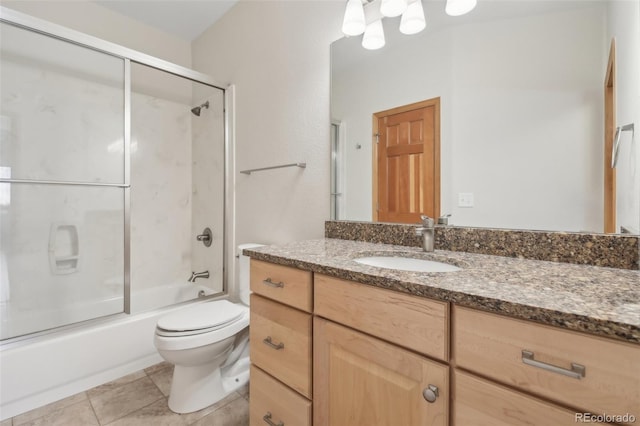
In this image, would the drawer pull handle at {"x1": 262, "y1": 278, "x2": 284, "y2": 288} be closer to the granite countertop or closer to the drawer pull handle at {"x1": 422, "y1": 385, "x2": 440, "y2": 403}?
the granite countertop

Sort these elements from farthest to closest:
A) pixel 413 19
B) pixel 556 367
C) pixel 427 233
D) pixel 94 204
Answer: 1. pixel 94 204
2. pixel 413 19
3. pixel 427 233
4. pixel 556 367

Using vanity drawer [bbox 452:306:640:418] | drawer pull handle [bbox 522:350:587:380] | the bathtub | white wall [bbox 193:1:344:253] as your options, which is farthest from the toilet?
drawer pull handle [bbox 522:350:587:380]

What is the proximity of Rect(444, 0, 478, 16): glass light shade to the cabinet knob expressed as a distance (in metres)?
1.35

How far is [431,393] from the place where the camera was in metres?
0.67

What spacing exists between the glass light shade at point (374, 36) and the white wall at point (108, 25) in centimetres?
200

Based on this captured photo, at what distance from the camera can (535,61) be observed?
0.98 metres

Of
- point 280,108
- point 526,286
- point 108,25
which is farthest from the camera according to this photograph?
point 108,25

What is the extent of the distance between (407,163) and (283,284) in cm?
76

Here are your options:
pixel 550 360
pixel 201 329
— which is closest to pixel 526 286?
pixel 550 360

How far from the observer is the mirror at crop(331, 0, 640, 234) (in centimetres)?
88

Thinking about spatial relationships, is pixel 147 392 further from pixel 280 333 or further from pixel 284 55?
pixel 284 55

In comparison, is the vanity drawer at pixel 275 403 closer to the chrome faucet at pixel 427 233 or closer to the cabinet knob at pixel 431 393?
the cabinet knob at pixel 431 393

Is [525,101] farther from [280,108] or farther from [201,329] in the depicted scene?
[201,329]

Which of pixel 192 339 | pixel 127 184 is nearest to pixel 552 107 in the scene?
pixel 192 339
